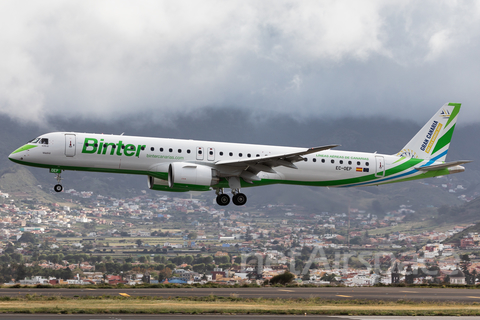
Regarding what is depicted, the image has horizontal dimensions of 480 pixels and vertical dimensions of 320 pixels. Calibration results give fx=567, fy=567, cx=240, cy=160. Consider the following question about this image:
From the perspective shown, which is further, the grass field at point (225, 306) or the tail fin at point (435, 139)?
the tail fin at point (435, 139)

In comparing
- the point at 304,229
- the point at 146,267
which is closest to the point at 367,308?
the point at 146,267

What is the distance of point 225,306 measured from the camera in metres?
38.4

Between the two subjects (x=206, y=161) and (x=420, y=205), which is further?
(x=420, y=205)

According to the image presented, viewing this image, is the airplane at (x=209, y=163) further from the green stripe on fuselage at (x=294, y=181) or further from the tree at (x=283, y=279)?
the tree at (x=283, y=279)

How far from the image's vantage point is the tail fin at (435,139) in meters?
53.6

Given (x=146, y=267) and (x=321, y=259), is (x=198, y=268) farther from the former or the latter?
(x=321, y=259)

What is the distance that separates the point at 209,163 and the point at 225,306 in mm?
11596

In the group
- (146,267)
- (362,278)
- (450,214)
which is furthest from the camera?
(450,214)

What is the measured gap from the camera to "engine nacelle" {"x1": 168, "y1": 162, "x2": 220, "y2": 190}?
140 ft

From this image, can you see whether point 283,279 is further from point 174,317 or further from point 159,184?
point 174,317

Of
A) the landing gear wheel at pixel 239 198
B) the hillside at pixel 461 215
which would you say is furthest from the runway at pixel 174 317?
the hillside at pixel 461 215

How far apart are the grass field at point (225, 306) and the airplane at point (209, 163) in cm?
852

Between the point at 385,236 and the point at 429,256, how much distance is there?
1158 centimetres

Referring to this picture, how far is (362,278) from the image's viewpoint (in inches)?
4053
